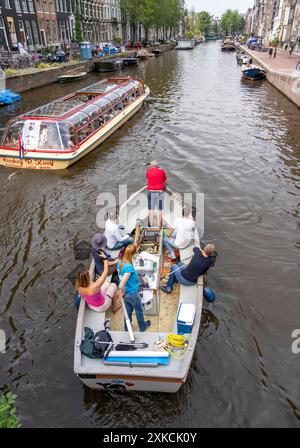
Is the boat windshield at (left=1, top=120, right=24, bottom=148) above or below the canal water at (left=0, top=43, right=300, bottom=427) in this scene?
above

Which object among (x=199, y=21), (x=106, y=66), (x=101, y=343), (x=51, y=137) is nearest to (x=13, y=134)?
(x=51, y=137)

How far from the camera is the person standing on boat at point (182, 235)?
912 centimetres

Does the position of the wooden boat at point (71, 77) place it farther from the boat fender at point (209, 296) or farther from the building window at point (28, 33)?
the boat fender at point (209, 296)

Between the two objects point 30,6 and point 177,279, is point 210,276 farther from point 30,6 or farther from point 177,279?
point 30,6

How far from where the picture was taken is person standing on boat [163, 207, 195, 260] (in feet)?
29.9

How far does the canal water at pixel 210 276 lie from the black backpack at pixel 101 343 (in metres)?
0.96

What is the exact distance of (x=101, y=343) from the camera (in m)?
6.21

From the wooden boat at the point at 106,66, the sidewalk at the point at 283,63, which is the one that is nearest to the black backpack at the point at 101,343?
the sidewalk at the point at 283,63

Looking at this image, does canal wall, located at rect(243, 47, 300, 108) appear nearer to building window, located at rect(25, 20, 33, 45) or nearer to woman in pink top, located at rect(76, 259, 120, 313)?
woman in pink top, located at rect(76, 259, 120, 313)

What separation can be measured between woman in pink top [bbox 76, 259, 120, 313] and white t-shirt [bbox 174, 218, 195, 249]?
250cm

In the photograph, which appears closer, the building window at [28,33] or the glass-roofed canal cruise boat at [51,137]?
the glass-roofed canal cruise boat at [51,137]

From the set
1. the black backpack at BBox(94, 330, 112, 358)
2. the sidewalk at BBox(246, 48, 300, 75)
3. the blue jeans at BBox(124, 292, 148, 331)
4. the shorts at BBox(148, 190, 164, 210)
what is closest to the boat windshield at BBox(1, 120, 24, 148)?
the shorts at BBox(148, 190, 164, 210)

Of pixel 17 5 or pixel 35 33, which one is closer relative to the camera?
pixel 17 5

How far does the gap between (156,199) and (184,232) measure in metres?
2.45
